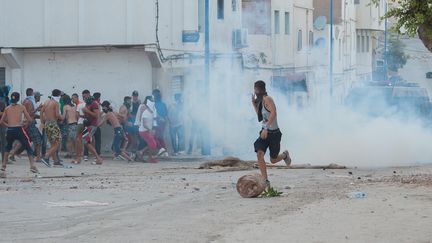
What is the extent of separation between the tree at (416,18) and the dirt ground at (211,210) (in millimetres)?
2216

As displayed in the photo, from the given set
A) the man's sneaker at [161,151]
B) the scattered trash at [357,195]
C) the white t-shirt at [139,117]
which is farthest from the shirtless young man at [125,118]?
the scattered trash at [357,195]

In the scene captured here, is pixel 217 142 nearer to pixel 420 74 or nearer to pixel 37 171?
pixel 37 171

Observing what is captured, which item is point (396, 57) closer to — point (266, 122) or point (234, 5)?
point (234, 5)

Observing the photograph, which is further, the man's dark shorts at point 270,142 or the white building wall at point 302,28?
the white building wall at point 302,28

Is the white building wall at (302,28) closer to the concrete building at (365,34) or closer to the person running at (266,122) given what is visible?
the concrete building at (365,34)

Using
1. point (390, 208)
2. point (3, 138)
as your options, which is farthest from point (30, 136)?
point (390, 208)

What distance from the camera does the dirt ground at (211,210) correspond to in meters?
11.2

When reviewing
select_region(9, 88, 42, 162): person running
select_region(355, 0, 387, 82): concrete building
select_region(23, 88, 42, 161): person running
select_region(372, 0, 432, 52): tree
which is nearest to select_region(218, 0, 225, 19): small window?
select_region(23, 88, 42, 161): person running

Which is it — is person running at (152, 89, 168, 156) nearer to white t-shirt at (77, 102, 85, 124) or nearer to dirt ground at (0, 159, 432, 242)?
white t-shirt at (77, 102, 85, 124)

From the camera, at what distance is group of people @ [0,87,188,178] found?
21750 mm

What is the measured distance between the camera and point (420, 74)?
71.9m

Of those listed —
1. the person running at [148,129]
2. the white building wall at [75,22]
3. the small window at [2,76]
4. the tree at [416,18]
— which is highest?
the white building wall at [75,22]

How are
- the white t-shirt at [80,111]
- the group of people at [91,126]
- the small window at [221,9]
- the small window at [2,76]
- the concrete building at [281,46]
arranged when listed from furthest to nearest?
1. the concrete building at [281,46]
2. the small window at [221,9]
3. the small window at [2,76]
4. the white t-shirt at [80,111]
5. the group of people at [91,126]

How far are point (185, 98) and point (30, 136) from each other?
717 centimetres
